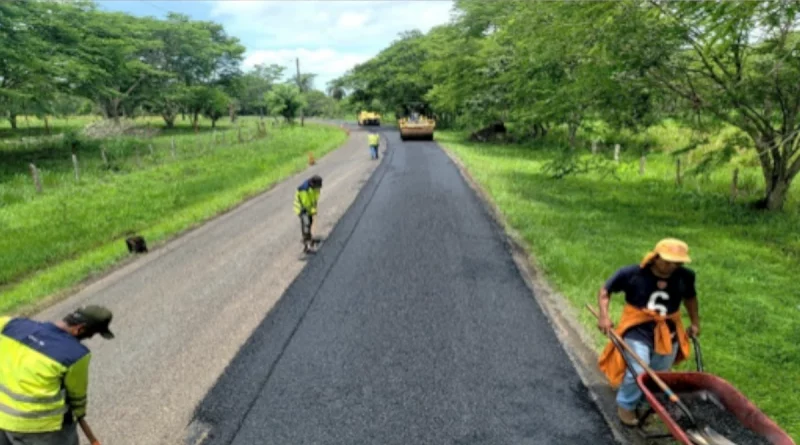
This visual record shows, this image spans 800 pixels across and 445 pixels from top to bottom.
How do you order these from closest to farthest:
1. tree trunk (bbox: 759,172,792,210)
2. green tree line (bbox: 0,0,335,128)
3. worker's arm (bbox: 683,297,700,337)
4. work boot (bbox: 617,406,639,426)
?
1. worker's arm (bbox: 683,297,700,337)
2. work boot (bbox: 617,406,639,426)
3. tree trunk (bbox: 759,172,792,210)
4. green tree line (bbox: 0,0,335,128)

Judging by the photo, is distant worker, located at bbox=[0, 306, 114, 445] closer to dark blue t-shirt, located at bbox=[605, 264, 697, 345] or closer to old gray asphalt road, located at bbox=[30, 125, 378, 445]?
old gray asphalt road, located at bbox=[30, 125, 378, 445]

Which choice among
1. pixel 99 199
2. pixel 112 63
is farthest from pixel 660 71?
pixel 112 63

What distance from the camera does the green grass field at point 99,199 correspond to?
37.2 feet

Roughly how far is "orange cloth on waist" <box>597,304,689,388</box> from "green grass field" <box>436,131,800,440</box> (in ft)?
4.07

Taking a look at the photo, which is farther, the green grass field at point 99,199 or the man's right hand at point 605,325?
the green grass field at point 99,199

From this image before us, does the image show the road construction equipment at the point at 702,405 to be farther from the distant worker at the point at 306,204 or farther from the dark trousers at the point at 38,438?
the distant worker at the point at 306,204

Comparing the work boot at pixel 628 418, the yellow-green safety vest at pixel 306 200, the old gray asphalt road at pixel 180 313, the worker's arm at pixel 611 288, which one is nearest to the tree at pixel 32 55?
the old gray asphalt road at pixel 180 313

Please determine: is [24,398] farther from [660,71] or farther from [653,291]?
[660,71]

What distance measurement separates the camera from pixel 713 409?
14.5 feet

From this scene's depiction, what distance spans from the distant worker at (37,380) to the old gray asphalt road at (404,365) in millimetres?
1595

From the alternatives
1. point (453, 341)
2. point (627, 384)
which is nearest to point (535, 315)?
point (453, 341)

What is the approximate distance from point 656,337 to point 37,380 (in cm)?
483

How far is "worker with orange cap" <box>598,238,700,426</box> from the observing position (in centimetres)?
467

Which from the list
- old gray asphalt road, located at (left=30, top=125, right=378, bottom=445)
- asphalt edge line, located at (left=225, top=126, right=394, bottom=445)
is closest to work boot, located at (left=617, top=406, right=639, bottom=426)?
asphalt edge line, located at (left=225, top=126, right=394, bottom=445)
